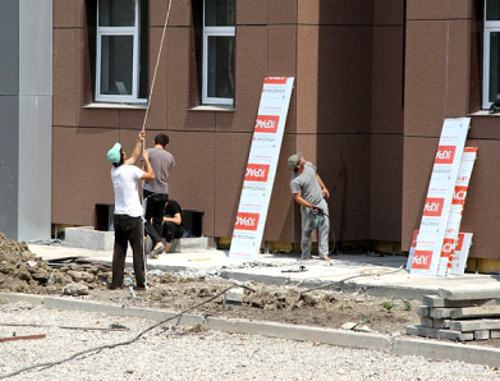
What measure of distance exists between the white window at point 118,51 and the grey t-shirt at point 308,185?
4.14 m

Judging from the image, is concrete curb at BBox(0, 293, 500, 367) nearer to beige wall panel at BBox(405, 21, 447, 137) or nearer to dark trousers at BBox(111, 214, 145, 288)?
dark trousers at BBox(111, 214, 145, 288)

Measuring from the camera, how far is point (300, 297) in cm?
1697

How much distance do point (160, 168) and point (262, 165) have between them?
5.34 feet

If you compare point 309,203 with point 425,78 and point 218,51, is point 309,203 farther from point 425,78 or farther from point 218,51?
point 218,51

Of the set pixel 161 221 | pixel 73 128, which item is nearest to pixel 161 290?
pixel 161 221

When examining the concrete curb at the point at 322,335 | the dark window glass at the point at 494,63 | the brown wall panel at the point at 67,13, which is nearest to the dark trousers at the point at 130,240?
the concrete curb at the point at 322,335

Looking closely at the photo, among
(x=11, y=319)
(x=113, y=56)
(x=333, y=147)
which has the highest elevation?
(x=113, y=56)

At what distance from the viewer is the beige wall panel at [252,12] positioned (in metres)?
22.5

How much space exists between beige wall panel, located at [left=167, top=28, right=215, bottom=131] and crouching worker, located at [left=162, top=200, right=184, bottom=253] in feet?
5.17

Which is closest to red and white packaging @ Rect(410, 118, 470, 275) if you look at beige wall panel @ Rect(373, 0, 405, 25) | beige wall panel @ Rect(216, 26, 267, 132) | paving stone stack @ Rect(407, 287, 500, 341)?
beige wall panel @ Rect(373, 0, 405, 25)

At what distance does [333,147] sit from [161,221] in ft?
9.97

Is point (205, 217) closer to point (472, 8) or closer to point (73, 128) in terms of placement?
point (73, 128)

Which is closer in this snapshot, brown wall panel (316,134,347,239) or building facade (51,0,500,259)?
building facade (51,0,500,259)

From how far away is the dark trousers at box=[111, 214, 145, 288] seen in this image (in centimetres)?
1847
